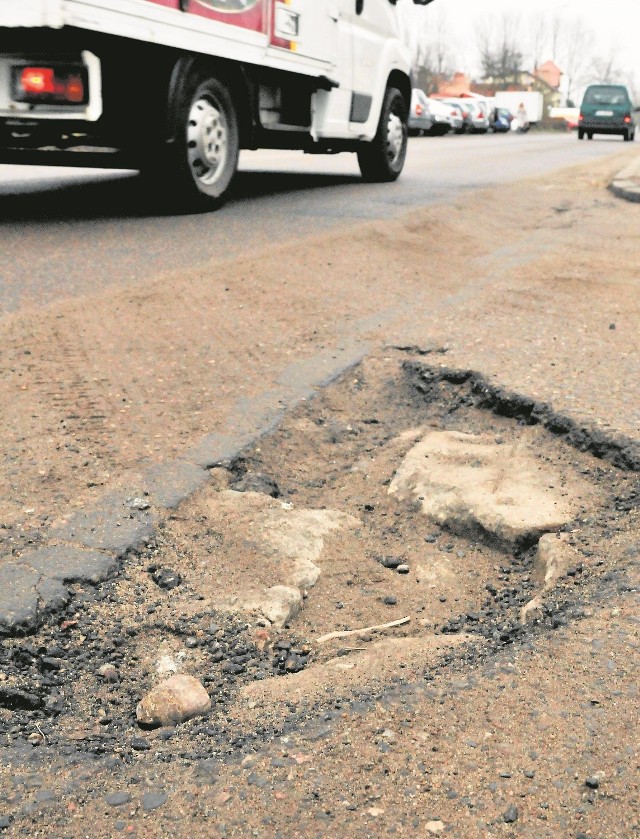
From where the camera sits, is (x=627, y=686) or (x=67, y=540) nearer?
(x=627, y=686)

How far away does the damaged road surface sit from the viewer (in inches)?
67.6

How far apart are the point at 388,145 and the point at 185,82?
401 cm

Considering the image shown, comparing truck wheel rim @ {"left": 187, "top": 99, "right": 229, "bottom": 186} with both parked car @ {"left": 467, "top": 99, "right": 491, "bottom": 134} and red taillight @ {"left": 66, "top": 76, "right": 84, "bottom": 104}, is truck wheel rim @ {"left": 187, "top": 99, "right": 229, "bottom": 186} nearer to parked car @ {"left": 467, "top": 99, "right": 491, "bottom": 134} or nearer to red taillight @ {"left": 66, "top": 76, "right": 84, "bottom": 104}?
red taillight @ {"left": 66, "top": 76, "right": 84, "bottom": 104}

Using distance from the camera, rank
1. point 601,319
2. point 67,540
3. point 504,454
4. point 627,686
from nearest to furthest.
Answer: point 627,686, point 67,540, point 504,454, point 601,319

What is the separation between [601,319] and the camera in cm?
491

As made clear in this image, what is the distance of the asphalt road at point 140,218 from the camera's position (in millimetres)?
5109

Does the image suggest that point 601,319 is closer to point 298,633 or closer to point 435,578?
point 435,578

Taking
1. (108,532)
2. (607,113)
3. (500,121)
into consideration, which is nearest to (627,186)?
(108,532)

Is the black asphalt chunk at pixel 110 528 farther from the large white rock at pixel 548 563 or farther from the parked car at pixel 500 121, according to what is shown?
the parked car at pixel 500 121

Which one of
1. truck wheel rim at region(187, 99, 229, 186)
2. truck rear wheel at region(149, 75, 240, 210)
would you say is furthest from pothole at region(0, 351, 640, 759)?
truck wheel rim at region(187, 99, 229, 186)

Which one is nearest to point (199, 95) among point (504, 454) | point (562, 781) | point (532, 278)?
point (532, 278)

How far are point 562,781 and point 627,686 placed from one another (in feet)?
1.15

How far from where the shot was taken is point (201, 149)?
6945 mm

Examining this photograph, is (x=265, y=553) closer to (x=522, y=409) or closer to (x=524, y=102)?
(x=522, y=409)
